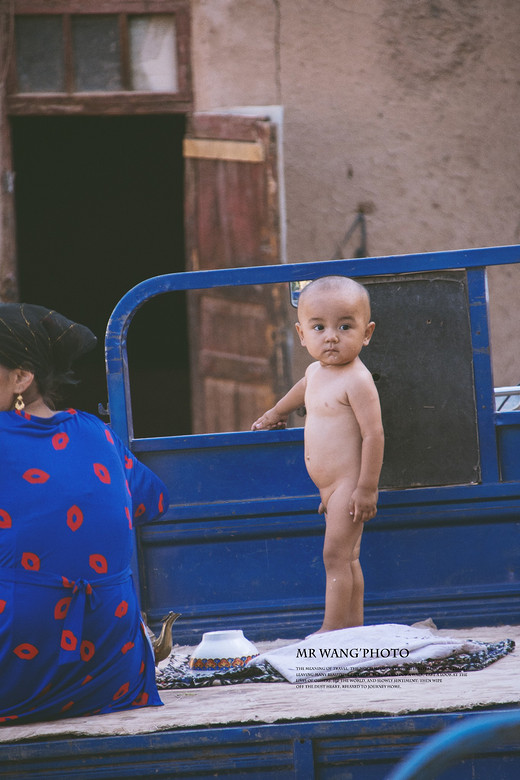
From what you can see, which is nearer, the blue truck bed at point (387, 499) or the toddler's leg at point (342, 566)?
the toddler's leg at point (342, 566)

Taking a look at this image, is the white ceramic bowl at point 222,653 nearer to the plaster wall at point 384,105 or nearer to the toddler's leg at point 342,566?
the toddler's leg at point 342,566

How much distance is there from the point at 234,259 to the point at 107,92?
1460 mm

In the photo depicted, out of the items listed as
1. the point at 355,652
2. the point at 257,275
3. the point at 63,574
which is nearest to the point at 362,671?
the point at 355,652

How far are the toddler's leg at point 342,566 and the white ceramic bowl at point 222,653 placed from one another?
30 centimetres

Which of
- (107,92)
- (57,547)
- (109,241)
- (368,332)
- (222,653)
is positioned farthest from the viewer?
(109,241)

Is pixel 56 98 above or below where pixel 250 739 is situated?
above

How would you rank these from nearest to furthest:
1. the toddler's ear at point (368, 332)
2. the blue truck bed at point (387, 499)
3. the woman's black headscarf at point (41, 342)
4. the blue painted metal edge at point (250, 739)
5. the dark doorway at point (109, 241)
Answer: the blue painted metal edge at point (250, 739) → the woman's black headscarf at point (41, 342) → the toddler's ear at point (368, 332) → the blue truck bed at point (387, 499) → the dark doorway at point (109, 241)

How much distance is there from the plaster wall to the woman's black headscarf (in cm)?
461

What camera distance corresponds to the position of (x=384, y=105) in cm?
695

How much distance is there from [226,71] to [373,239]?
154cm

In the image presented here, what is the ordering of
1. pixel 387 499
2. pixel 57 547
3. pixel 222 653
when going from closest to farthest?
pixel 57 547, pixel 222 653, pixel 387 499

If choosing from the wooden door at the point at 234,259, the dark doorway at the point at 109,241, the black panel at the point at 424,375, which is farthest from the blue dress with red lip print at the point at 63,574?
the dark doorway at the point at 109,241

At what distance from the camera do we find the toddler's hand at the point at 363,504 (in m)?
3.12

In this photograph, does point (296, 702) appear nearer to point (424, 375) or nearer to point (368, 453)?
point (368, 453)
